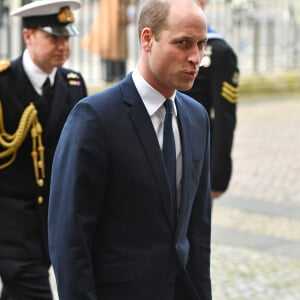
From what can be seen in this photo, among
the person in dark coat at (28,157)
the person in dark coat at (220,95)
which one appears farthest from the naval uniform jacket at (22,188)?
the person in dark coat at (220,95)

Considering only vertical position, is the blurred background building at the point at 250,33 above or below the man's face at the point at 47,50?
below

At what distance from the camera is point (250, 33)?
631 inches

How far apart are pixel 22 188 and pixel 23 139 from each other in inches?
8.8

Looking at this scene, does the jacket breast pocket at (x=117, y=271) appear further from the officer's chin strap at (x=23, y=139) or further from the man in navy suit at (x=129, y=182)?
the officer's chin strap at (x=23, y=139)

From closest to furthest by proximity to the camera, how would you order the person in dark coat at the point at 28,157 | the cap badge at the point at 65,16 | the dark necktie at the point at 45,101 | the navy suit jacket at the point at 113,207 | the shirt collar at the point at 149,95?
the navy suit jacket at the point at 113,207 → the shirt collar at the point at 149,95 → the person in dark coat at the point at 28,157 → the dark necktie at the point at 45,101 → the cap badge at the point at 65,16

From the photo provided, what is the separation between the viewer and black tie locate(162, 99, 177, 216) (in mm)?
2959

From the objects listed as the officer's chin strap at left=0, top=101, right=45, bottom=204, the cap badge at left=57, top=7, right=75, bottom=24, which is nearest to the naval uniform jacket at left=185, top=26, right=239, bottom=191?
the cap badge at left=57, top=7, right=75, bottom=24

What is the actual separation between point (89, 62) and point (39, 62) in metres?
9.05

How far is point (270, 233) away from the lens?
731cm

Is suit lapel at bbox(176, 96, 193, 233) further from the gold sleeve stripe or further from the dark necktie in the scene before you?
the gold sleeve stripe

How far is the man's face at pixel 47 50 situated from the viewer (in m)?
4.42

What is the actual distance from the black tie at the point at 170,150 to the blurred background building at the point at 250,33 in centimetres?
1016

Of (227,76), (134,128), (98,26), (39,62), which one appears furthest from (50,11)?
(98,26)

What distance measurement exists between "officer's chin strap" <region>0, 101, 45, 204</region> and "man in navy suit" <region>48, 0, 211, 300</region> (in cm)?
136
